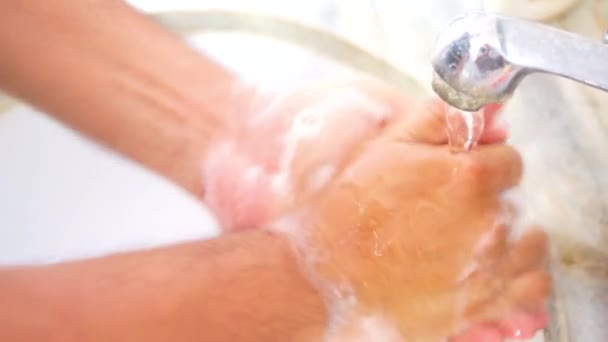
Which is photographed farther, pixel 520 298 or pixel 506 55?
pixel 520 298

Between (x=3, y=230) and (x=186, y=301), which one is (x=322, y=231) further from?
(x=3, y=230)

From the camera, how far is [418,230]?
0.70 metres

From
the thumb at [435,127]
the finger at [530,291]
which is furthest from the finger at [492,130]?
the finger at [530,291]

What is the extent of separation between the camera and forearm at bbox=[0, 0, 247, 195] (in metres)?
0.87

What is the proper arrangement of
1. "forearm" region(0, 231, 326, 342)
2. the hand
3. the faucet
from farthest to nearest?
the hand < "forearm" region(0, 231, 326, 342) < the faucet

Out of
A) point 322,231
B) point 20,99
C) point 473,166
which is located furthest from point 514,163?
point 20,99

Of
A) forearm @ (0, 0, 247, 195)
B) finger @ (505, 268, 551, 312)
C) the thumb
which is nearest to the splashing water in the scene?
the thumb

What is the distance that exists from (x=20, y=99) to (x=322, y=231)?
444mm

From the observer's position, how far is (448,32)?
1.57 ft

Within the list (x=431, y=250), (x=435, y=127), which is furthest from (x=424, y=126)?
(x=431, y=250)

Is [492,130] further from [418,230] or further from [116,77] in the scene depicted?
[116,77]

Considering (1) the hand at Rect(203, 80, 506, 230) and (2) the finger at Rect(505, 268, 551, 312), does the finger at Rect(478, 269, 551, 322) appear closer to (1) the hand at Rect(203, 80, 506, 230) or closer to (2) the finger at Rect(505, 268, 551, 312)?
(2) the finger at Rect(505, 268, 551, 312)

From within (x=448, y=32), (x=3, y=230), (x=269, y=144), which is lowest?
(x=3, y=230)

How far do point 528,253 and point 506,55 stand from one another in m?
0.30
